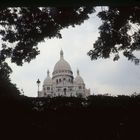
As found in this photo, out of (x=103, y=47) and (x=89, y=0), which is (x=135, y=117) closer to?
(x=103, y=47)

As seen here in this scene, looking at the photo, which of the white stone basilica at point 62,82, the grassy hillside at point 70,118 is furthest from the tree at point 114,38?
the white stone basilica at point 62,82

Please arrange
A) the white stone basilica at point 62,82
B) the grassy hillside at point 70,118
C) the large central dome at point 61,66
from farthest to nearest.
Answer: the white stone basilica at point 62,82
the large central dome at point 61,66
the grassy hillside at point 70,118

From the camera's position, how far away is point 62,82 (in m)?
87.8

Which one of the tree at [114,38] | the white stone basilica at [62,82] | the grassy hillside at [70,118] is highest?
the white stone basilica at [62,82]

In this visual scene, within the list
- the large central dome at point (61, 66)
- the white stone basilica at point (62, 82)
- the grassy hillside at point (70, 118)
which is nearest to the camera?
the grassy hillside at point (70, 118)

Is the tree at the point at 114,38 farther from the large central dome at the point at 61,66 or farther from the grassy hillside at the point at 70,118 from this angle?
the large central dome at the point at 61,66

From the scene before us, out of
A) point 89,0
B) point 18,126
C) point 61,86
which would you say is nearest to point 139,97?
point 18,126

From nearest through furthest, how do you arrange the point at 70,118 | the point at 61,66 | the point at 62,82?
the point at 70,118 < the point at 61,66 < the point at 62,82

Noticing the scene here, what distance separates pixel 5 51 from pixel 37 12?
6.17 feet

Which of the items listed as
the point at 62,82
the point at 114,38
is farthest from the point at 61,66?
the point at 114,38

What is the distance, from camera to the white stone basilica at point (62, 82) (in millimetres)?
83375

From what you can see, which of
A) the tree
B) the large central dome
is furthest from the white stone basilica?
the tree

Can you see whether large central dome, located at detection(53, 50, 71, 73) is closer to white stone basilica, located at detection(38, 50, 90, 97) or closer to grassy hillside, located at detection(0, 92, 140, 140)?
white stone basilica, located at detection(38, 50, 90, 97)

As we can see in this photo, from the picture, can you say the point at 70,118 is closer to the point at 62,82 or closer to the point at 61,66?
the point at 61,66
